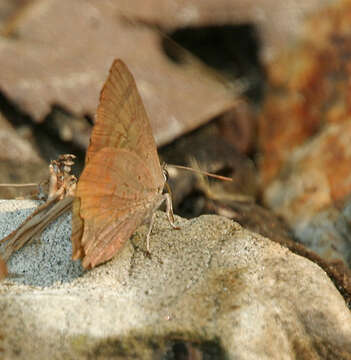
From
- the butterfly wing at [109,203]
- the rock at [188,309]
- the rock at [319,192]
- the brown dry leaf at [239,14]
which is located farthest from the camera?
the brown dry leaf at [239,14]

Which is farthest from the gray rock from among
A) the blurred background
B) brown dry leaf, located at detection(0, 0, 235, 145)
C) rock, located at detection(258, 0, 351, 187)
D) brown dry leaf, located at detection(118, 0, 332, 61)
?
brown dry leaf, located at detection(118, 0, 332, 61)

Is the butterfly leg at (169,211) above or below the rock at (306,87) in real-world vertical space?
above

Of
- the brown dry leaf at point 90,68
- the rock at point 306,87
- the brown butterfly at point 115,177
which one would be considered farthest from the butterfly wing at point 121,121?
the rock at point 306,87

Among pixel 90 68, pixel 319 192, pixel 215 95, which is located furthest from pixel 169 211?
pixel 215 95

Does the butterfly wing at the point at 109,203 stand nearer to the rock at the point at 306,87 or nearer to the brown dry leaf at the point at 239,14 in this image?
the rock at the point at 306,87

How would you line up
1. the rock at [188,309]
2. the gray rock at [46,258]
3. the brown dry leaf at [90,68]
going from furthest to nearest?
the brown dry leaf at [90,68]
the gray rock at [46,258]
the rock at [188,309]

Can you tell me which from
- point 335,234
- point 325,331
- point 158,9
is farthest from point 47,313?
point 158,9

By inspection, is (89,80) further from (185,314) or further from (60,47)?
(185,314)
